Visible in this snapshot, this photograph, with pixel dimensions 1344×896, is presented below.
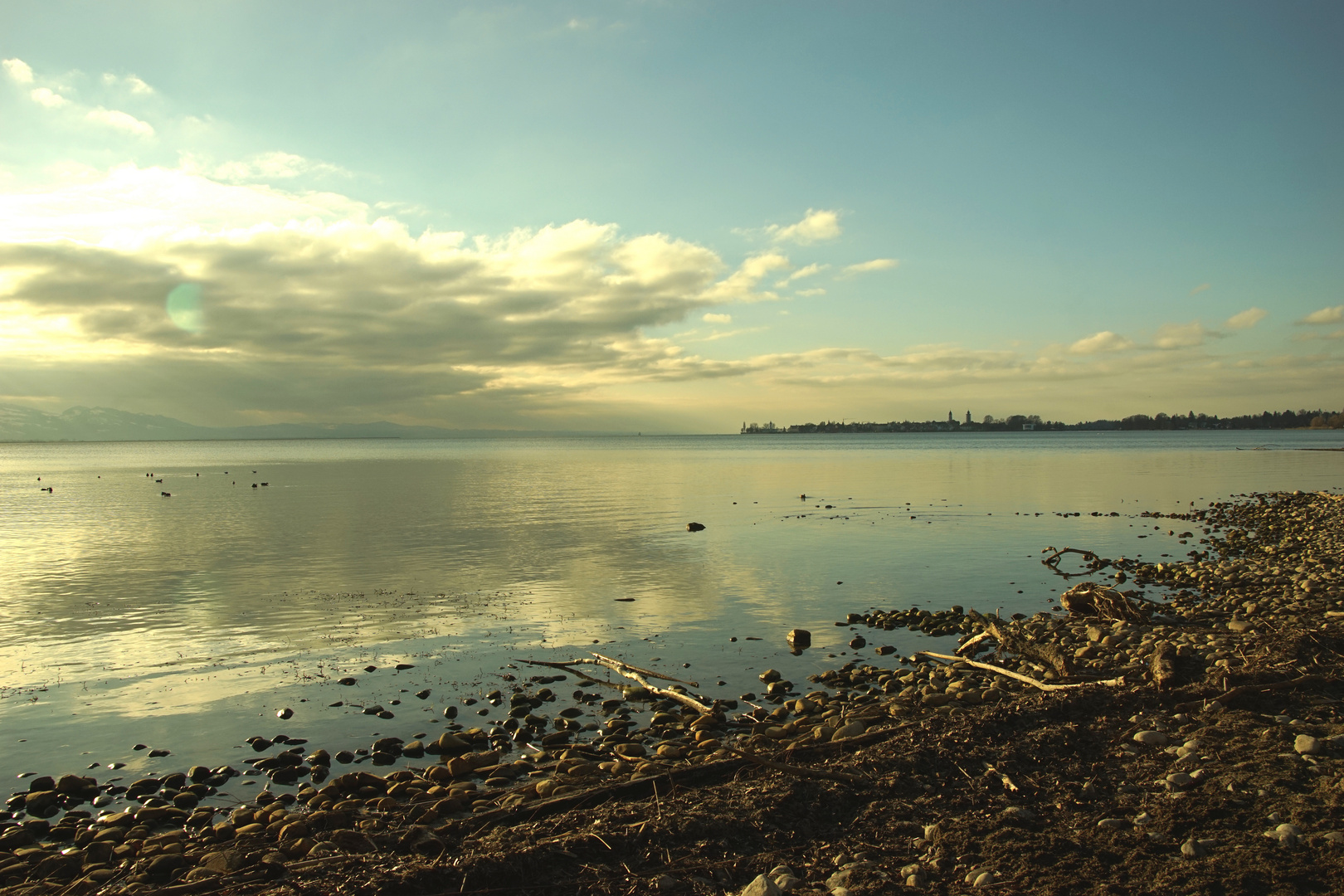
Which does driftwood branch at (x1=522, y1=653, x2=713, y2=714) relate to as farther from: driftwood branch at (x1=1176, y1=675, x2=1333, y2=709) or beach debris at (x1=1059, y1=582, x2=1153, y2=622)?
beach debris at (x1=1059, y1=582, x2=1153, y2=622)

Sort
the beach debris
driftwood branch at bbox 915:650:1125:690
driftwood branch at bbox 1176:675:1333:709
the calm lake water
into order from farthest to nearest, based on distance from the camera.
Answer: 1. the beach debris
2. the calm lake water
3. driftwood branch at bbox 915:650:1125:690
4. driftwood branch at bbox 1176:675:1333:709

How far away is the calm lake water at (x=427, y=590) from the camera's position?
14.5 metres

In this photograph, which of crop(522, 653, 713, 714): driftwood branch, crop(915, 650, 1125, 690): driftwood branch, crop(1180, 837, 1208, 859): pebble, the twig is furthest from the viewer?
the twig

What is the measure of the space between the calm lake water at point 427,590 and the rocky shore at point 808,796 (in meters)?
1.46

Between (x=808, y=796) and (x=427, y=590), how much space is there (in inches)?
742

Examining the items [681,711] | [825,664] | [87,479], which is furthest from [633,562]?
[87,479]

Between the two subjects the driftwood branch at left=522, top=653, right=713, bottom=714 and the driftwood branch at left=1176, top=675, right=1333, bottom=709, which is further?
the driftwood branch at left=522, top=653, right=713, bottom=714

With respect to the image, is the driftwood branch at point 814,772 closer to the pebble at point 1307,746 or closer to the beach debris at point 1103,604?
the pebble at point 1307,746

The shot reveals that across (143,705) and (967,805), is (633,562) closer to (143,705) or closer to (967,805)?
(143,705)

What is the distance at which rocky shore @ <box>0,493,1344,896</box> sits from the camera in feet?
23.2

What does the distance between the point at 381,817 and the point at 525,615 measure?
12067 mm

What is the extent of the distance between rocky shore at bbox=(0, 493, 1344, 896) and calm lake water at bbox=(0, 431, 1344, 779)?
146 cm

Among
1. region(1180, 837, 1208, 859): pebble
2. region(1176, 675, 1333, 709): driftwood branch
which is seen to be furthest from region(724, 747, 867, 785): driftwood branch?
region(1176, 675, 1333, 709): driftwood branch

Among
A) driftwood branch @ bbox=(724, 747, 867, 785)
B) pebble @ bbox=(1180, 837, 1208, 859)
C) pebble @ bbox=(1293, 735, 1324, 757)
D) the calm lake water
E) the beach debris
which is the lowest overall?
the calm lake water
